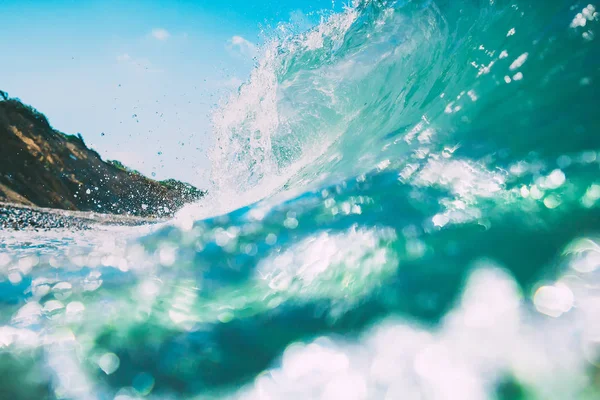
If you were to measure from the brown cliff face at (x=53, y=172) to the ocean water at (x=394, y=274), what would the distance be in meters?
14.1

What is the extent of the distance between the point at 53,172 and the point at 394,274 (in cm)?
2136

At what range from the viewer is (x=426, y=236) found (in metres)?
1.60

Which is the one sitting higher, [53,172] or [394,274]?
[53,172]

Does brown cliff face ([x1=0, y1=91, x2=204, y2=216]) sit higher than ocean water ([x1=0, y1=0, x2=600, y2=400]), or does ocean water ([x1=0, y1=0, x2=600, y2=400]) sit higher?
brown cliff face ([x1=0, y1=91, x2=204, y2=216])

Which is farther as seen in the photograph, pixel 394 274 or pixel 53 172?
pixel 53 172

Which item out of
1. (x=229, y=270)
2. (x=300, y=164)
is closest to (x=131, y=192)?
(x=300, y=164)

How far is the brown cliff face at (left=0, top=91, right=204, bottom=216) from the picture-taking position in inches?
621

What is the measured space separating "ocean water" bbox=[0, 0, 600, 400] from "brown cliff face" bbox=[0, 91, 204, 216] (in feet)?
46.4

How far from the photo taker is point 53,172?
18.2 meters

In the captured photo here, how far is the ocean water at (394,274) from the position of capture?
985 mm

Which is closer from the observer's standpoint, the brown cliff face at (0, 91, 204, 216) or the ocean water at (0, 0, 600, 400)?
the ocean water at (0, 0, 600, 400)

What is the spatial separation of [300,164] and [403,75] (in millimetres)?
1681

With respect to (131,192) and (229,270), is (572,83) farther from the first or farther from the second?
(131,192)

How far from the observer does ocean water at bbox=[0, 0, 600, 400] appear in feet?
3.23
